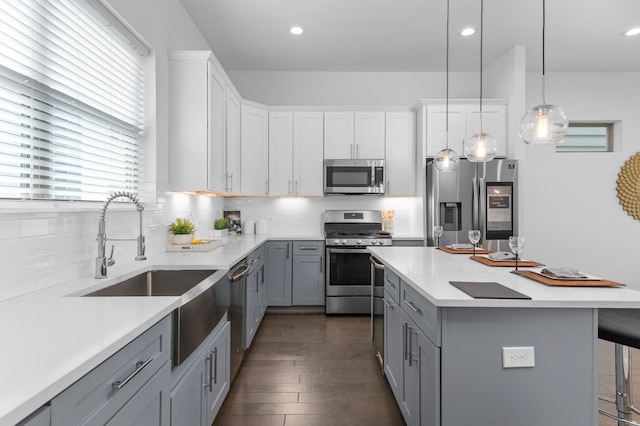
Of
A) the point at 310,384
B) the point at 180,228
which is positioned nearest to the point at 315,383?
the point at 310,384

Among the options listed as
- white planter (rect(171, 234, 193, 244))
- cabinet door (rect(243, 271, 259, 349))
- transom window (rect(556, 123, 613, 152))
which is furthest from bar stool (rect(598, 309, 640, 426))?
transom window (rect(556, 123, 613, 152))

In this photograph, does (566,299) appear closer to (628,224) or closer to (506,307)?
(506,307)

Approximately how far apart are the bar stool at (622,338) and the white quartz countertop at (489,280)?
181 millimetres

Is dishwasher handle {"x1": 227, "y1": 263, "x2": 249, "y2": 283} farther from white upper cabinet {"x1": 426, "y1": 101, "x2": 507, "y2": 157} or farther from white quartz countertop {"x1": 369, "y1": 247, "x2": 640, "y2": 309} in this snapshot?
white upper cabinet {"x1": 426, "y1": 101, "x2": 507, "y2": 157}

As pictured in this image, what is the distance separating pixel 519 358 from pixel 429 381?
38 centimetres

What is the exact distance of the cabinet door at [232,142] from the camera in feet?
11.9

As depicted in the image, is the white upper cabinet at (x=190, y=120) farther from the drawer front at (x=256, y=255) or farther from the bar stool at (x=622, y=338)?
the bar stool at (x=622, y=338)

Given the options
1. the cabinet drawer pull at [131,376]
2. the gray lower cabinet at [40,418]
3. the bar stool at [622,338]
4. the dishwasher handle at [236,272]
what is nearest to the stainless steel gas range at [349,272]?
the dishwasher handle at [236,272]

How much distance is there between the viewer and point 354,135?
177 inches

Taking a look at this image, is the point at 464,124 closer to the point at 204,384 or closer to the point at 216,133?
the point at 216,133

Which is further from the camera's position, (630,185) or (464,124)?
(630,185)

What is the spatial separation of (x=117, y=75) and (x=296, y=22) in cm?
197

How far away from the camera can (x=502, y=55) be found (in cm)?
437

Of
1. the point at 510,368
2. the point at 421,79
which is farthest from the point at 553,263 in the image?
the point at 510,368
